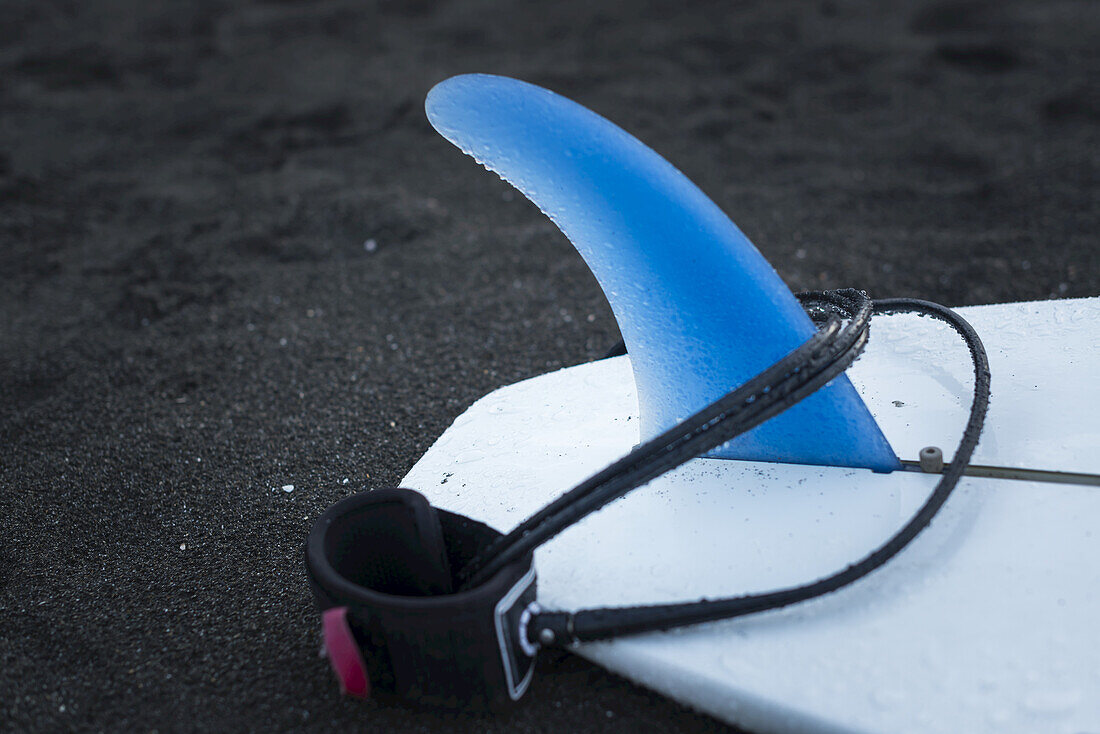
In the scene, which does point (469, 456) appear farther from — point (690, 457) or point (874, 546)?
point (874, 546)

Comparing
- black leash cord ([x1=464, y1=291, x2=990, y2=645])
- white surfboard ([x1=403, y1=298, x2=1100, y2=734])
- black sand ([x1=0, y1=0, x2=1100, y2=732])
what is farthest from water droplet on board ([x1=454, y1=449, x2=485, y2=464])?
black leash cord ([x1=464, y1=291, x2=990, y2=645])

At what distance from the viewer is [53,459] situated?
146cm

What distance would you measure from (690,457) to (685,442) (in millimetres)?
16

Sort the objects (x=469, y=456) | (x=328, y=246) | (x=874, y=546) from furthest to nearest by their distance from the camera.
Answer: (x=328, y=246), (x=469, y=456), (x=874, y=546)

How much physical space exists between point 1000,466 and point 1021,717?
294 mm

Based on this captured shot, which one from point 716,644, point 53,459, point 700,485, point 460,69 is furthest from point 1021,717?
point 460,69

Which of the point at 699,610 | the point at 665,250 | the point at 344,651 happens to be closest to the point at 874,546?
the point at 699,610

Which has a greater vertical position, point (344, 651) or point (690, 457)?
point (690, 457)

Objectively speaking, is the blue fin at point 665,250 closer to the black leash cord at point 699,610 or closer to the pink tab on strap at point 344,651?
the black leash cord at point 699,610

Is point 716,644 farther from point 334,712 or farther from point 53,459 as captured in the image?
point 53,459

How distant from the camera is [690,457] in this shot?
0.85 meters

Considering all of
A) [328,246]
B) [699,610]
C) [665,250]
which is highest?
[665,250]

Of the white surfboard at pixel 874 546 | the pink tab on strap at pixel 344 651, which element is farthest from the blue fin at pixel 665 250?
the pink tab on strap at pixel 344 651

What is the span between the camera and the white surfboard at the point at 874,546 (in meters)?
0.76
